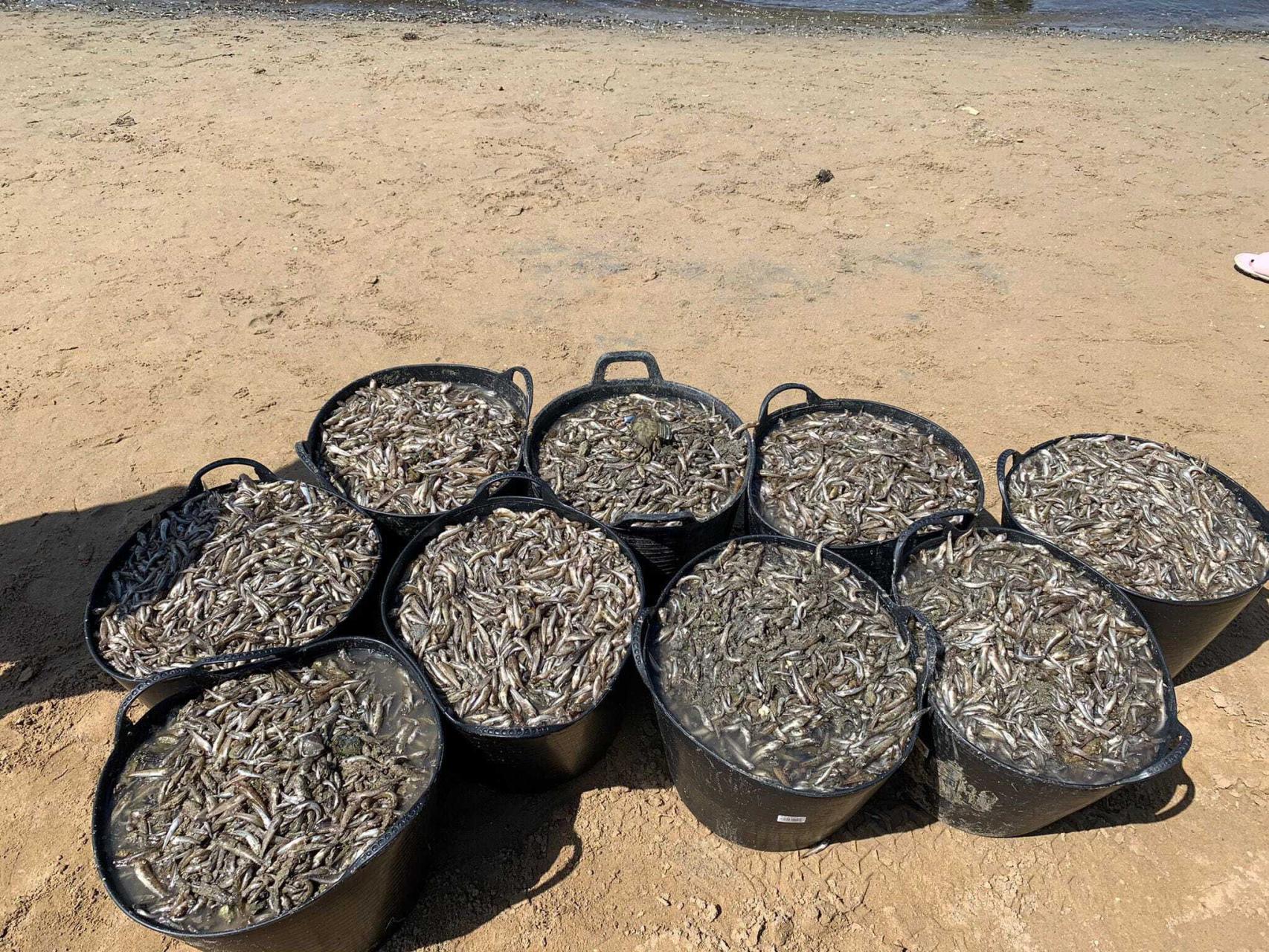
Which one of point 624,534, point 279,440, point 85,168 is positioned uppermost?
point 85,168

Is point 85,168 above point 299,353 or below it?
above

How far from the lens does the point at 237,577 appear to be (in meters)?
4.32

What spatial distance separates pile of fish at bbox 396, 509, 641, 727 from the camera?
382 centimetres

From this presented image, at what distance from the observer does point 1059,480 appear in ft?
16.0

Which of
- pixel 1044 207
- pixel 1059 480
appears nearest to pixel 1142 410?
pixel 1059 480

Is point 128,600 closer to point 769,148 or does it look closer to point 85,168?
point 85,168

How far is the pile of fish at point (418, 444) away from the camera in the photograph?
4809 millimetres

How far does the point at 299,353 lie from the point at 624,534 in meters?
4.66

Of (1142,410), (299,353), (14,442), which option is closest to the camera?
(14,442)

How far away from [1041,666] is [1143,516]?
1461 mm

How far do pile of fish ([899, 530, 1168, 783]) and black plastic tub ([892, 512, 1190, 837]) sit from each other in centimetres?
5

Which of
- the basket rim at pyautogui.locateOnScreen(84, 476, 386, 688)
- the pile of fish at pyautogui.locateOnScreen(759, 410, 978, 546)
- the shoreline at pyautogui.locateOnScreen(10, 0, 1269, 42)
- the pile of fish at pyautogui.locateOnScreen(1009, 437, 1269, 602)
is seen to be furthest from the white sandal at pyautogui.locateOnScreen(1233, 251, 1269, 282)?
the shoreline at pyautogui.locateOnScreen(10, 0, 1269, 42)

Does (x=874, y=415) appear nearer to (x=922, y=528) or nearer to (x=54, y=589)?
(x=922, y=528)

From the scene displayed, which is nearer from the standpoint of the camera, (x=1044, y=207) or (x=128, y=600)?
(x=128, y=600)
